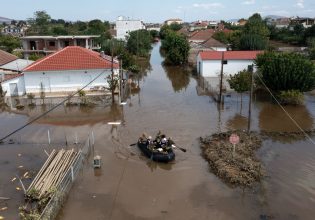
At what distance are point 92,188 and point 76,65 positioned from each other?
1960 cm

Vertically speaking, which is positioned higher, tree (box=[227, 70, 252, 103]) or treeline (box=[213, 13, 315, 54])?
treeline (box=[213, 13, 315, 54])

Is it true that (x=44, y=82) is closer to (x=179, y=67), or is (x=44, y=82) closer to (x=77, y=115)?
(x=77, y=115)

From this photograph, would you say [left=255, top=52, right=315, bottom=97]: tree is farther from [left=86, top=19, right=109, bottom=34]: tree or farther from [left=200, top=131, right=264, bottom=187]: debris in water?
[left=86, top=19, right=109, bottom=34]: tree

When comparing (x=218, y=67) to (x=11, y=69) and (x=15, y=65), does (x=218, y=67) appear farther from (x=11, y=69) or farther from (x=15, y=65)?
(x=15, y=65)

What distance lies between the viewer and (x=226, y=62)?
39.5m

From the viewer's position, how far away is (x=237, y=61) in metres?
39.8

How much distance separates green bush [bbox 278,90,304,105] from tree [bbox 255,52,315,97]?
55cm

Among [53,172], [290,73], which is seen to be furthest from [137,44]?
[53,172]

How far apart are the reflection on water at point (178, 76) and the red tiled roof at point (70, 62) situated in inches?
299

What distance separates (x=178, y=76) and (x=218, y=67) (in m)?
5.54

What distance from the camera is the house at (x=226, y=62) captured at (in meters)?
39.7

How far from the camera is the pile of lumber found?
14305mm

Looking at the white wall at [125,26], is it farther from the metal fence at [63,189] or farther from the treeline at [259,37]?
the metal fence at [63,189]

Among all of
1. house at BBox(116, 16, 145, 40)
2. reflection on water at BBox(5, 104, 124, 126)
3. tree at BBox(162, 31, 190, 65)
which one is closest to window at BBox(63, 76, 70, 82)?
reflection on water at BBox(5, 104, 124, 126)
